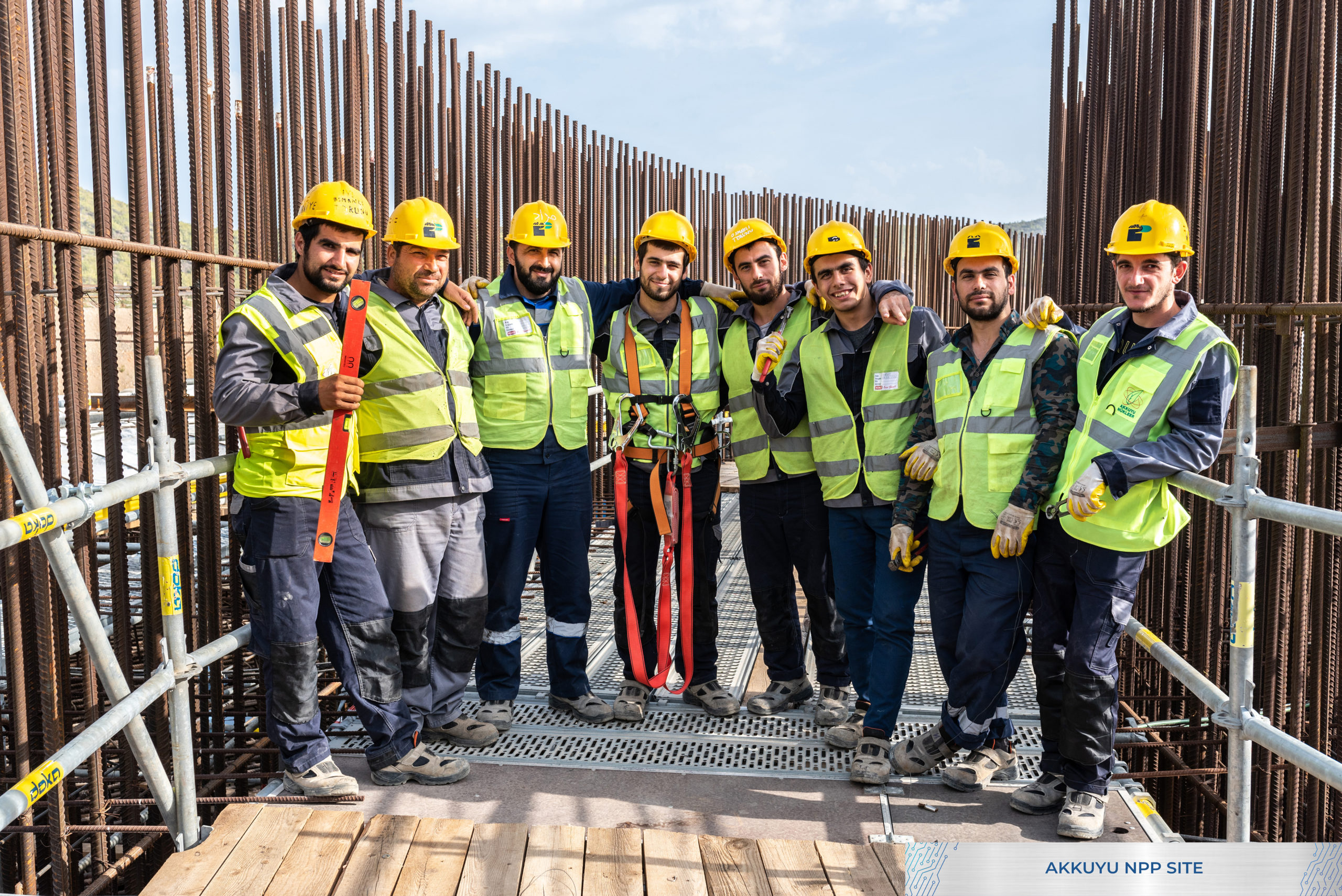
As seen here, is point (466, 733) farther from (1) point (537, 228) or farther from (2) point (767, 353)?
(1) point (537, 228)

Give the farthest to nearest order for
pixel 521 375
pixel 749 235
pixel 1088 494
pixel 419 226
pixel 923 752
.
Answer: pixel 749 235, pixel 521 375, pixel 419 226, pixel 923 752, pixel 1088 494

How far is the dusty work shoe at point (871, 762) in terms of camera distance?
158 inches

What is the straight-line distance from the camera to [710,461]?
4.98 m

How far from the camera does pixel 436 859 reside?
3.30 m

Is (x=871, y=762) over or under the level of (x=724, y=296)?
under

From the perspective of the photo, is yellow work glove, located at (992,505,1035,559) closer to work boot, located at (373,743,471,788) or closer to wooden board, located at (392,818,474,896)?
wooden board, located at (392,818,474,896)

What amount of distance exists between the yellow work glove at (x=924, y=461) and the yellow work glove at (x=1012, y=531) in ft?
1.30

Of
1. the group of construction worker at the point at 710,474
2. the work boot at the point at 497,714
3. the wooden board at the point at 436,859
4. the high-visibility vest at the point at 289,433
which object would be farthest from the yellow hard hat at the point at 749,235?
the wooden board at the point at 436,859

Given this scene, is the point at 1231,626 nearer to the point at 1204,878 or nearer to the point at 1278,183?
the point at 1204,878

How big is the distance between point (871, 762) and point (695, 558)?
139 centimetres

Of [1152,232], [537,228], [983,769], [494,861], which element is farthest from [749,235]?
[494,861]

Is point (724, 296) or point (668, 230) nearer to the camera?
point (668, 230)

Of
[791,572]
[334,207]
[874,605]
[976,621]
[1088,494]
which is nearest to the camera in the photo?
[1088,494]

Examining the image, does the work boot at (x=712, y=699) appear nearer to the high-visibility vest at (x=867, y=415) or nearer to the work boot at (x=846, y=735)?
the work boot at (x=846, y=735)
